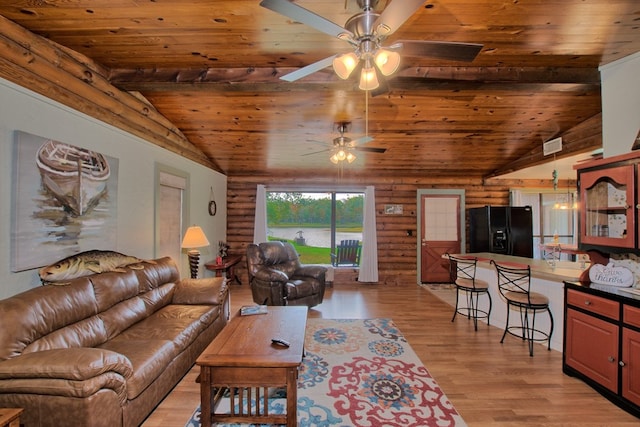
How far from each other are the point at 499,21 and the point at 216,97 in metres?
3.12

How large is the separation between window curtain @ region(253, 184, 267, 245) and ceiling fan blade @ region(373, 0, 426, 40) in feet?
17.0

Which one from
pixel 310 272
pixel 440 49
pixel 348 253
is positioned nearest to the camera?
pixel 440 49

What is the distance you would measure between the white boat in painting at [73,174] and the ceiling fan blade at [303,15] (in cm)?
219

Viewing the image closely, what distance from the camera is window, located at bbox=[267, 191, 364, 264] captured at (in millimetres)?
6891

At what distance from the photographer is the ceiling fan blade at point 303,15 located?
1.37 metres

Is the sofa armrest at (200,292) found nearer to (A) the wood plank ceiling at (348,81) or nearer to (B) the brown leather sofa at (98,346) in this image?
(B) the brown leather sofa at (98,346)

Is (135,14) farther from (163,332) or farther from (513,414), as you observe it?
(513,414)

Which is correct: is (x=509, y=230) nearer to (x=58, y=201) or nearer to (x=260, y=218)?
(x=260, y=218)

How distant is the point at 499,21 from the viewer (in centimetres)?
229

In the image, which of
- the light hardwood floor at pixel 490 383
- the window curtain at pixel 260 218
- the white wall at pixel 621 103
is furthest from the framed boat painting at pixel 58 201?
the white wall at pixel 621 103

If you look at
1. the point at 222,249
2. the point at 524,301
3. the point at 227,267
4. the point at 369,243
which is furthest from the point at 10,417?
the point at 369,243

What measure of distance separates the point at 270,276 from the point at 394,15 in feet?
11.7

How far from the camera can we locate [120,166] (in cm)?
314

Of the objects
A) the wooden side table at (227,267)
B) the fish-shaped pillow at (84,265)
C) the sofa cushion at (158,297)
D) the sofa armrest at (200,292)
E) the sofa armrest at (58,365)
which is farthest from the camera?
the wooden side table at (227,267)
